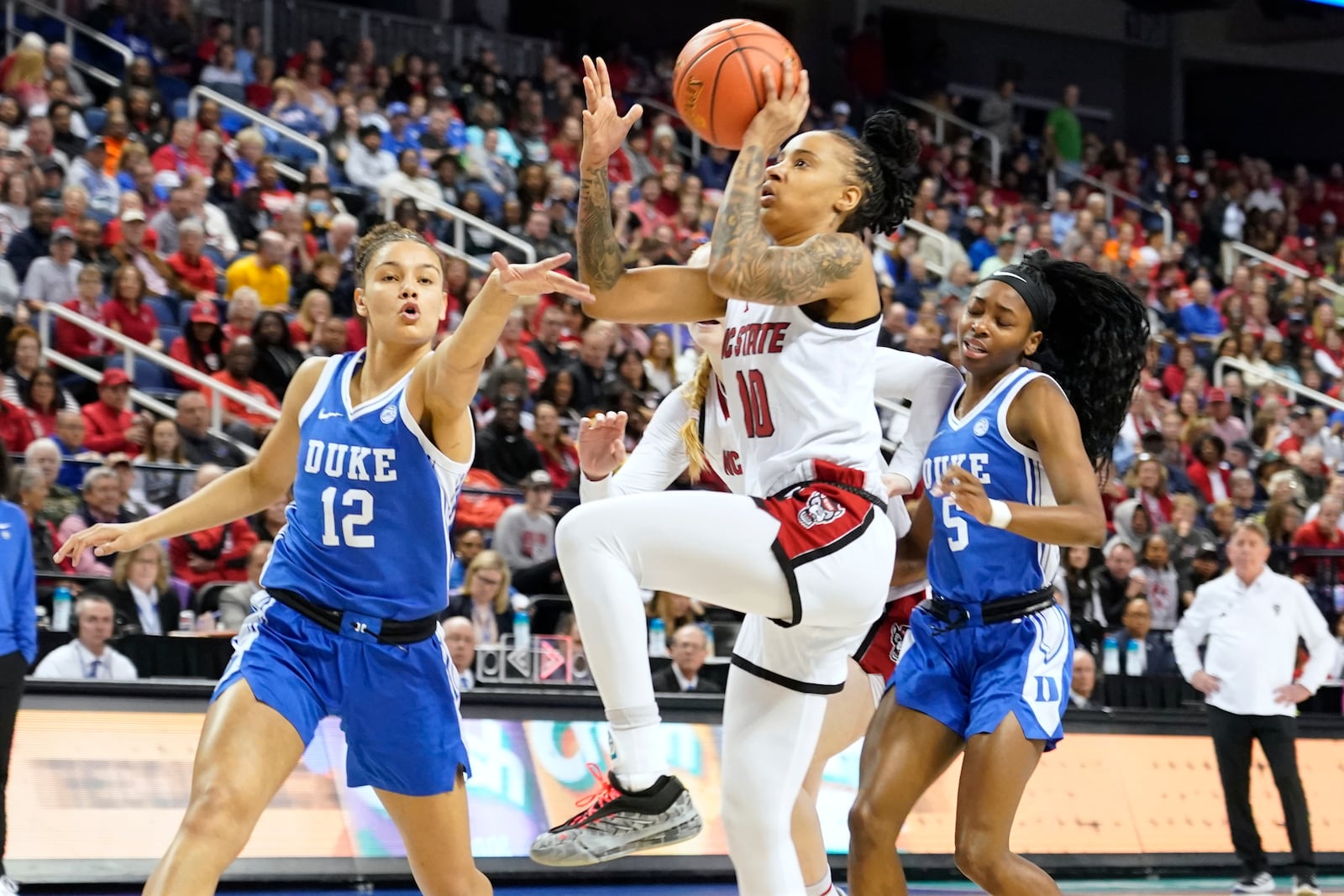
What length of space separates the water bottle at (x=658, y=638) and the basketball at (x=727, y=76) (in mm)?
5683

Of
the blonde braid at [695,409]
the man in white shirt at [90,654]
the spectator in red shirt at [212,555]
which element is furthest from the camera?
the spectator in red shirt at [212,555]

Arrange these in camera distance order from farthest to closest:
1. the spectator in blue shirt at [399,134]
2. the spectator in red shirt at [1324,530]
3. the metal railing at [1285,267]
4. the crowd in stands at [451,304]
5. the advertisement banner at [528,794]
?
the metal railing at [1285,267] → the spectator in blue shirt at [399,134] → the spectator in red shirt at [1324,530] → the crowd in stands at [451,304] → the advertisement banner at [528,794]

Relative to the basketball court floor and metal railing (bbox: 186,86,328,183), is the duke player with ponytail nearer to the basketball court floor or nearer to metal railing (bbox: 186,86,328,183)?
the basketball court floor

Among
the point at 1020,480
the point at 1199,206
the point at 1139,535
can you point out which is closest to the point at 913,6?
the point at 1199,206

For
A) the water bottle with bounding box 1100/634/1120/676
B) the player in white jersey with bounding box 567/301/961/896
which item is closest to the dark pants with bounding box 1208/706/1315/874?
the water bottle with bounding box 1100/634/1120/676

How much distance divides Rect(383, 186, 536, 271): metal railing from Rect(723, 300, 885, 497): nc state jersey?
8859mm

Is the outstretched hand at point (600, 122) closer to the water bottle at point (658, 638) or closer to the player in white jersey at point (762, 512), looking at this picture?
the player in white jersey at point (762, 512)

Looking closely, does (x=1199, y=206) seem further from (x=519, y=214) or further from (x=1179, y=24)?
(x=519, y=214)

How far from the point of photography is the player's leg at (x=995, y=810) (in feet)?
16.0

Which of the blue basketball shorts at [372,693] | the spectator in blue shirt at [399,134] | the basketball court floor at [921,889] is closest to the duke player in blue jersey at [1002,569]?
the blue basketball shorts at [372,693]

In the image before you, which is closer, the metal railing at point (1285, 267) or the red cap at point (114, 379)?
the red cap at point (114, 379)

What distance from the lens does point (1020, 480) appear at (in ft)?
17.0

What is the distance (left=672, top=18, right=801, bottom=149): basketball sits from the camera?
4402 millimetres

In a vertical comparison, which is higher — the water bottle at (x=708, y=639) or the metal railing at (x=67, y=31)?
the metal railing at (x=67, y=31)
